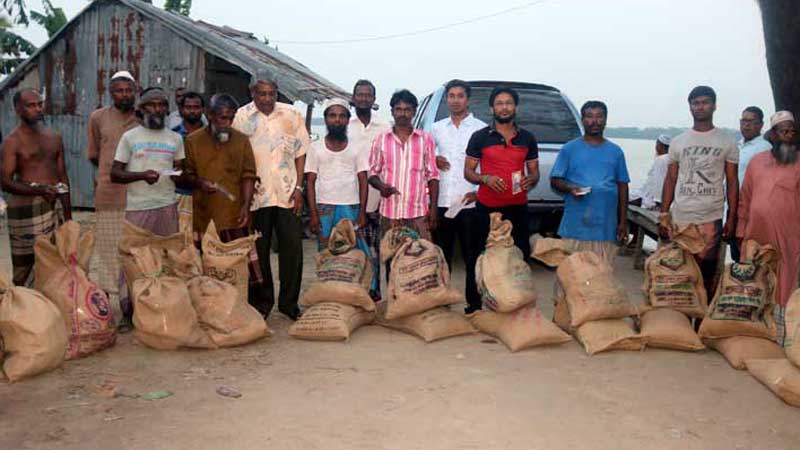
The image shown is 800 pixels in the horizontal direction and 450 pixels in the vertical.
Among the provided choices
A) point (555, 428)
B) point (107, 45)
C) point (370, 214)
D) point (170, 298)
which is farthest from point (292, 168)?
point (107, 45)

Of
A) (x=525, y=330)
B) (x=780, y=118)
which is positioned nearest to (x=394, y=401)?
(x=525, y=330)

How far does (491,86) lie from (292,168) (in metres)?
3.24

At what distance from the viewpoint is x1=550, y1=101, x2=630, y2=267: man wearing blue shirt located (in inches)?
207

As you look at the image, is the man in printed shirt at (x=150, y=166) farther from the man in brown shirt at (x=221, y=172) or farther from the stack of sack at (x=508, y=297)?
the stack of sack at (x=508, y=297)

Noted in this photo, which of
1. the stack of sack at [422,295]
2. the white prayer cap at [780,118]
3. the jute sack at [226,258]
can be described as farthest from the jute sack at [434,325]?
the white prayer cap at [780,118]

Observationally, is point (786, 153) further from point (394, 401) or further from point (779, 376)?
point (394, 401)

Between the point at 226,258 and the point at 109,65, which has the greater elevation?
the point at 109,65

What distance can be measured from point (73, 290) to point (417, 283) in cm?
215

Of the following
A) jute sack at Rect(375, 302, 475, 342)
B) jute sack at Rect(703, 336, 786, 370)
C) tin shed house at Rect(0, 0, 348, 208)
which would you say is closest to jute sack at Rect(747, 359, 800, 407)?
jute sack at Rect(703, 336, 786, 370)

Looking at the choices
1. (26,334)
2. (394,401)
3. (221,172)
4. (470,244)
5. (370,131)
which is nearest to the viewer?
(394,401)

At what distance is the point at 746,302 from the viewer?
4.71m

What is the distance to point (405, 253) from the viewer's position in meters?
5.18

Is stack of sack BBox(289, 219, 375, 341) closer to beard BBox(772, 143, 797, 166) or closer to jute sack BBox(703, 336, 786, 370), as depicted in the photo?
jute sack BBox(703, 336, 786, 370)

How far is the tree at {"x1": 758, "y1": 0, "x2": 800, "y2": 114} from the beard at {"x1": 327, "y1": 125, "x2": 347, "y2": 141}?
11.4 feet
